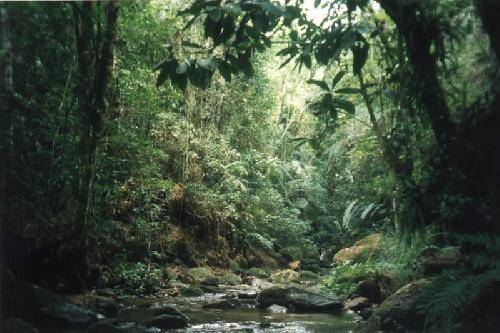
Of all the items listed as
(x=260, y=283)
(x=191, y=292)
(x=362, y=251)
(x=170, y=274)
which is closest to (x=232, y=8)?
(x=191, y=292)

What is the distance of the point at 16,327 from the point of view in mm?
3373

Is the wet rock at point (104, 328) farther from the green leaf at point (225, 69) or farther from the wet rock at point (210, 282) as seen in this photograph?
the wet rock at point (210, 282)

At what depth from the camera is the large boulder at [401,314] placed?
4402mm

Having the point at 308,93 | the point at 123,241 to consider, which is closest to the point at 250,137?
the point at 308,93

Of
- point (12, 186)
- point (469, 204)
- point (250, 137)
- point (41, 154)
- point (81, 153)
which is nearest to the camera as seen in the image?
point (469, 204)

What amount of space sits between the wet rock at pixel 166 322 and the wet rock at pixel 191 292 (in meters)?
2.29

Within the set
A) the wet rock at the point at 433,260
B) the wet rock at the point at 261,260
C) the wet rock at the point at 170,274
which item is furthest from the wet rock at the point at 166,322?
the wet rock at the point at 261,260

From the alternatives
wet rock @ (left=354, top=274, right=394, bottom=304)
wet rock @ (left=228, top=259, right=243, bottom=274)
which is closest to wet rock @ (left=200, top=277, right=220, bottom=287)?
wet rock @ (left=228, top=259, right=243, bottom=274)

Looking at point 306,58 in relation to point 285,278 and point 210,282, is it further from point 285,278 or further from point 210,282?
point 285,278

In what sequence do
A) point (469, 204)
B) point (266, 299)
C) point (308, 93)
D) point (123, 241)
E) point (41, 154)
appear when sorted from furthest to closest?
point (308, 93), point (123, 241), point (266, 299), point (41, 154), point (469, 204)

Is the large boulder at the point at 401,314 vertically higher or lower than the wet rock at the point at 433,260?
lower

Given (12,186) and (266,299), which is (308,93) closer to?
(266,299)

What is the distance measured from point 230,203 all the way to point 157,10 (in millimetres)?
5466

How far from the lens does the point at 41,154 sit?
489 centimetres
